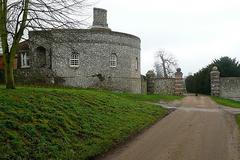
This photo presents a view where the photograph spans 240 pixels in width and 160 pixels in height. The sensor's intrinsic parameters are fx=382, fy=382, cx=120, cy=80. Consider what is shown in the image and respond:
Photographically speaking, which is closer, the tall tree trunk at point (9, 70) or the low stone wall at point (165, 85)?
the tall tree trunk at point (9, 70)

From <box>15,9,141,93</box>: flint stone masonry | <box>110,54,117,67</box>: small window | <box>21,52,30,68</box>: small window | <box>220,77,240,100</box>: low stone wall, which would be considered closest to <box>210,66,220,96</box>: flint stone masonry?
<box>220,77,240,100</box>: low stone wall

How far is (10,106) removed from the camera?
41.1ft

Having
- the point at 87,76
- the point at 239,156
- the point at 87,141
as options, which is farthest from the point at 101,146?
the point at 87,76

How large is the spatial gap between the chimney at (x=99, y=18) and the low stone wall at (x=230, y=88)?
14.0 metres

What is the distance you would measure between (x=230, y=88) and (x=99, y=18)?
51.7 feet

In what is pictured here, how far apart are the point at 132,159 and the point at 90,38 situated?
1070 inches

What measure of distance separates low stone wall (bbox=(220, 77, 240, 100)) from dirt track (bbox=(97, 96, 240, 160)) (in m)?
21.7

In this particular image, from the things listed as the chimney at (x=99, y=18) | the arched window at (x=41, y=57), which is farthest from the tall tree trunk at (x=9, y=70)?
the chimney at (x=99, y=18)

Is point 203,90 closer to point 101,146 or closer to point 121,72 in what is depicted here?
point 121,72

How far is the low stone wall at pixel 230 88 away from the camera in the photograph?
4025 cm

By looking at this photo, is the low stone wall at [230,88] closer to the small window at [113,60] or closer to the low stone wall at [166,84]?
the low stone wall at [166,84]

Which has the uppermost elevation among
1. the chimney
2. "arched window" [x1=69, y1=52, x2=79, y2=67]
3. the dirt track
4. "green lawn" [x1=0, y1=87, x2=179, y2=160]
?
the chimney

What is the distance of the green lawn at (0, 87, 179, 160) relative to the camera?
33.5 feet

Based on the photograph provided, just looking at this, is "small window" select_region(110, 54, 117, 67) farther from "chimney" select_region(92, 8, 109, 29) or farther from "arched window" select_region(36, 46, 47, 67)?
"arched window" select_region(36, 46, 47, 67)
